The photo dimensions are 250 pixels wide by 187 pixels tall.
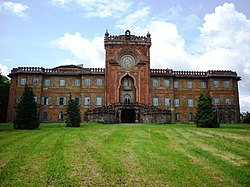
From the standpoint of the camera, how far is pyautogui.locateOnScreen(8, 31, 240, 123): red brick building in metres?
43.3

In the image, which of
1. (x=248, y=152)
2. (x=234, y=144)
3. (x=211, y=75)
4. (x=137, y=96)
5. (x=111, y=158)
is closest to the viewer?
(x=111, y=158)

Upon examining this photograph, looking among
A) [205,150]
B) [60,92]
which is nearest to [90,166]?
[205,150]

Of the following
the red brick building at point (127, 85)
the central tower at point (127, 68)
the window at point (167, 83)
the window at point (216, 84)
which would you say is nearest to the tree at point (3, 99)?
the red brick building at point (127, 85)

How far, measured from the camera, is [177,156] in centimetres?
1045

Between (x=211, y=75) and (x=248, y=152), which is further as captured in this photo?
(x=211, y=75)

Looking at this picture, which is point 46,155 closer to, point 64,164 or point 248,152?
point 64,164

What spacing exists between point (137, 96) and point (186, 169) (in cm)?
3411

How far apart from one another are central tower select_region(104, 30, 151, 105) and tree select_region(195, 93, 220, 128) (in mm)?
16424

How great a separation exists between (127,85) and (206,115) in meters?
Answer: 20.6

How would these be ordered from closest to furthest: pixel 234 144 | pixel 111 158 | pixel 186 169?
pixel 186 169 < pixel 111 158 < pixel 234 144

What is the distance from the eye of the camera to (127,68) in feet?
143

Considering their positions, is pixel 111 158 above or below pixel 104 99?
below

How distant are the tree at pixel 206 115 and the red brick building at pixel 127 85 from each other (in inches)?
643

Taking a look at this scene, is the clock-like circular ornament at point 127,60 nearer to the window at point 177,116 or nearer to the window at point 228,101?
the window at point 177,116
